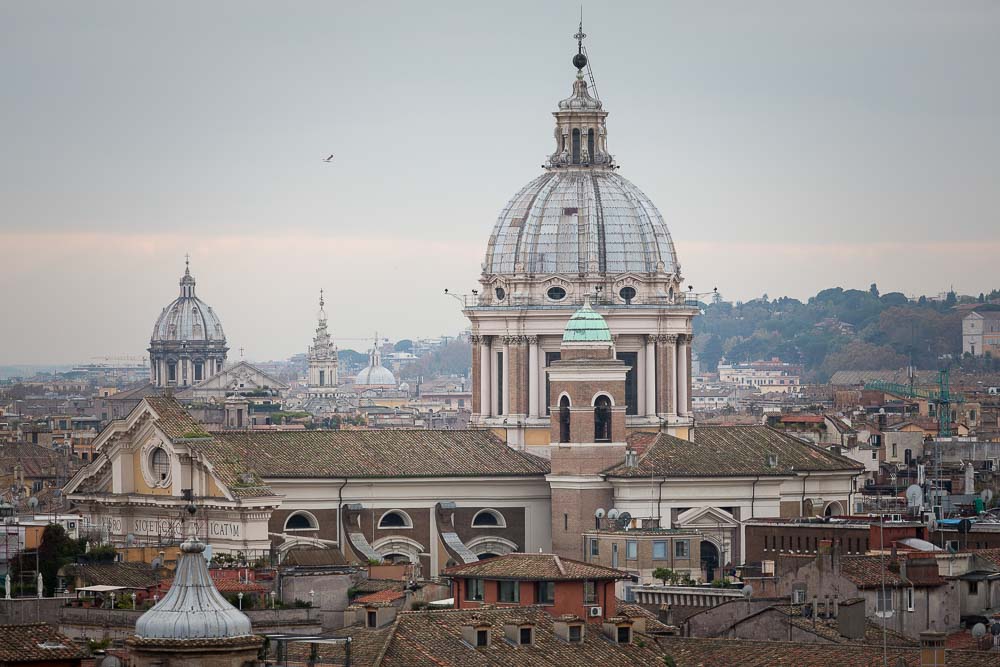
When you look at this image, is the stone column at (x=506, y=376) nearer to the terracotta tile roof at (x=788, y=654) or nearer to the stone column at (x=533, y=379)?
the stone column at (x=533, y=379)

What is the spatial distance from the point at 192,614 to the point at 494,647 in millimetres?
12092

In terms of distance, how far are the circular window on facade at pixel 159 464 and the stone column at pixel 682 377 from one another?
15.6m

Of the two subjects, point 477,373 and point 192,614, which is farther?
point 477,373

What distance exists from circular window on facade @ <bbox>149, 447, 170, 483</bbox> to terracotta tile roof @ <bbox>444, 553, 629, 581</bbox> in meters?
21.2

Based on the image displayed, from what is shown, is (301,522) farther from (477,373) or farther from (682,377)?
(682,377)

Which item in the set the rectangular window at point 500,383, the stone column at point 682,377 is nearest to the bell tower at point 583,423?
the rectangular window at point 500,383

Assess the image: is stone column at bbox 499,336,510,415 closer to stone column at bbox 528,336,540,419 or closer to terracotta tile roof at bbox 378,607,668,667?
stone column at bbox 528,336,540,419

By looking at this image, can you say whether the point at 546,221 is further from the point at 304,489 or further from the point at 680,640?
the point at 680,640

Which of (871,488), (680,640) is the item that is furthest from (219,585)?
(871,488)

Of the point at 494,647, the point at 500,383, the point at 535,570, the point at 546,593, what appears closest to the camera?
the point at 494,647

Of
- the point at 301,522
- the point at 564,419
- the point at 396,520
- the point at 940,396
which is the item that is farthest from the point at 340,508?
the point at 940,396

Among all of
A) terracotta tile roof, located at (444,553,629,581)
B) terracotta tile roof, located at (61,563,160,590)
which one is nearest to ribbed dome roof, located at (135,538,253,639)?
terracotta tile roof, located at (444,553,629,581)

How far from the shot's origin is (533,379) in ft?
298

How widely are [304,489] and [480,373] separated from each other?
11.5 meters
